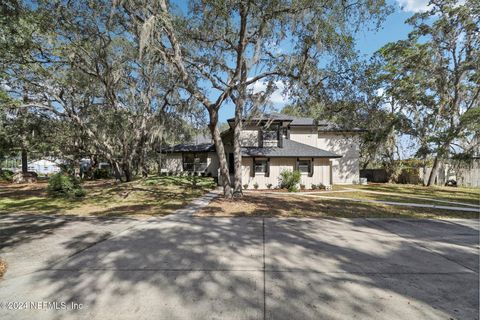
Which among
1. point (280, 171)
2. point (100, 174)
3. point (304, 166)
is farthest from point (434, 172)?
point (100, 174)

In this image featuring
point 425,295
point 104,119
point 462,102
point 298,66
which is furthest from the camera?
point 462,102

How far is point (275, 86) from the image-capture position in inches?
464

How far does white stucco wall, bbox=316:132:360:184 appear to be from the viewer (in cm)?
2139

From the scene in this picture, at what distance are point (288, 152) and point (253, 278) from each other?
1454cm

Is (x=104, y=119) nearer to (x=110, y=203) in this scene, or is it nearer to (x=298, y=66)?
(x=110, y=203)

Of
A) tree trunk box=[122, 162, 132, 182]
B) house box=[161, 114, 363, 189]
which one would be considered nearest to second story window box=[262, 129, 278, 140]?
house box=[161, 114, 363, 189]

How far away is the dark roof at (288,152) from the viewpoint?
17106 millimetres

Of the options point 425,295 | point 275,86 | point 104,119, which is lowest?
point 425,295

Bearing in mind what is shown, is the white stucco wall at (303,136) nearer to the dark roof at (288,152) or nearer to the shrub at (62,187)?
the dark roof at (288,152)

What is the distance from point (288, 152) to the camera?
17.5 metres

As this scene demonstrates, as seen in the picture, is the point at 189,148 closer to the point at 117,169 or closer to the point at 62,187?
the point at 117,169

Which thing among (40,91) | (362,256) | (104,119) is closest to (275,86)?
(362,256)

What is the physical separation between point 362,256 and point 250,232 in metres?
2.65

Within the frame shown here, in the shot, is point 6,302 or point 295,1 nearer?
point 6,302
